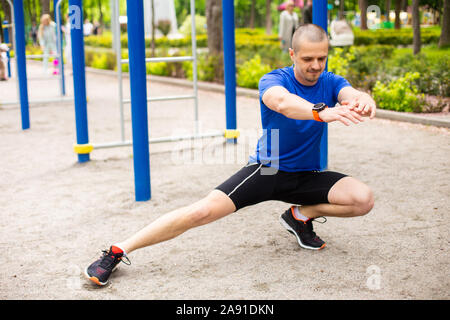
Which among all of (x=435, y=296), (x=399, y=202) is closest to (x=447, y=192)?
(x=399, y=202)

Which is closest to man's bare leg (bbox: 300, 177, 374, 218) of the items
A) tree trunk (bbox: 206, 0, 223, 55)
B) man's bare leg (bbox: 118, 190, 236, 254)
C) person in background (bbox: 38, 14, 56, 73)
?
man's bare leg (bbox: 118, 190, 236, 254)

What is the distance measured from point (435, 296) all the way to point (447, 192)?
2035 mm

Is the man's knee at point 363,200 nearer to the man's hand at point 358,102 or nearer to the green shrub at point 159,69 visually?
the man's hand at point 358,102

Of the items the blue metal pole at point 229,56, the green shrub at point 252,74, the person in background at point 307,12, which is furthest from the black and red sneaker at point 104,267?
the person in background at point 307,12

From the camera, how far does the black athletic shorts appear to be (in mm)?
3162

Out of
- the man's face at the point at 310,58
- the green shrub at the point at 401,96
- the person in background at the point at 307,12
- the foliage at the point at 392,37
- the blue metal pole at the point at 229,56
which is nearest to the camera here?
the man's face at the point at 310,58

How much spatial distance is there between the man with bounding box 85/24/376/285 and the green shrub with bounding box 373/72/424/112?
17.3 ft

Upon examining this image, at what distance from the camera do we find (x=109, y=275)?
307 cm

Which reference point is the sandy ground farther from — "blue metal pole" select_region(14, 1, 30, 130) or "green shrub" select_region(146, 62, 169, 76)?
"green shrub" select_region(146, 62, 169, 76)

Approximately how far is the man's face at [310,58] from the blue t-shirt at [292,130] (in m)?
0.10

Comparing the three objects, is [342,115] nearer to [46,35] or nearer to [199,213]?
[199,213]

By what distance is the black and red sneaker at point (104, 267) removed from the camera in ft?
9.86
